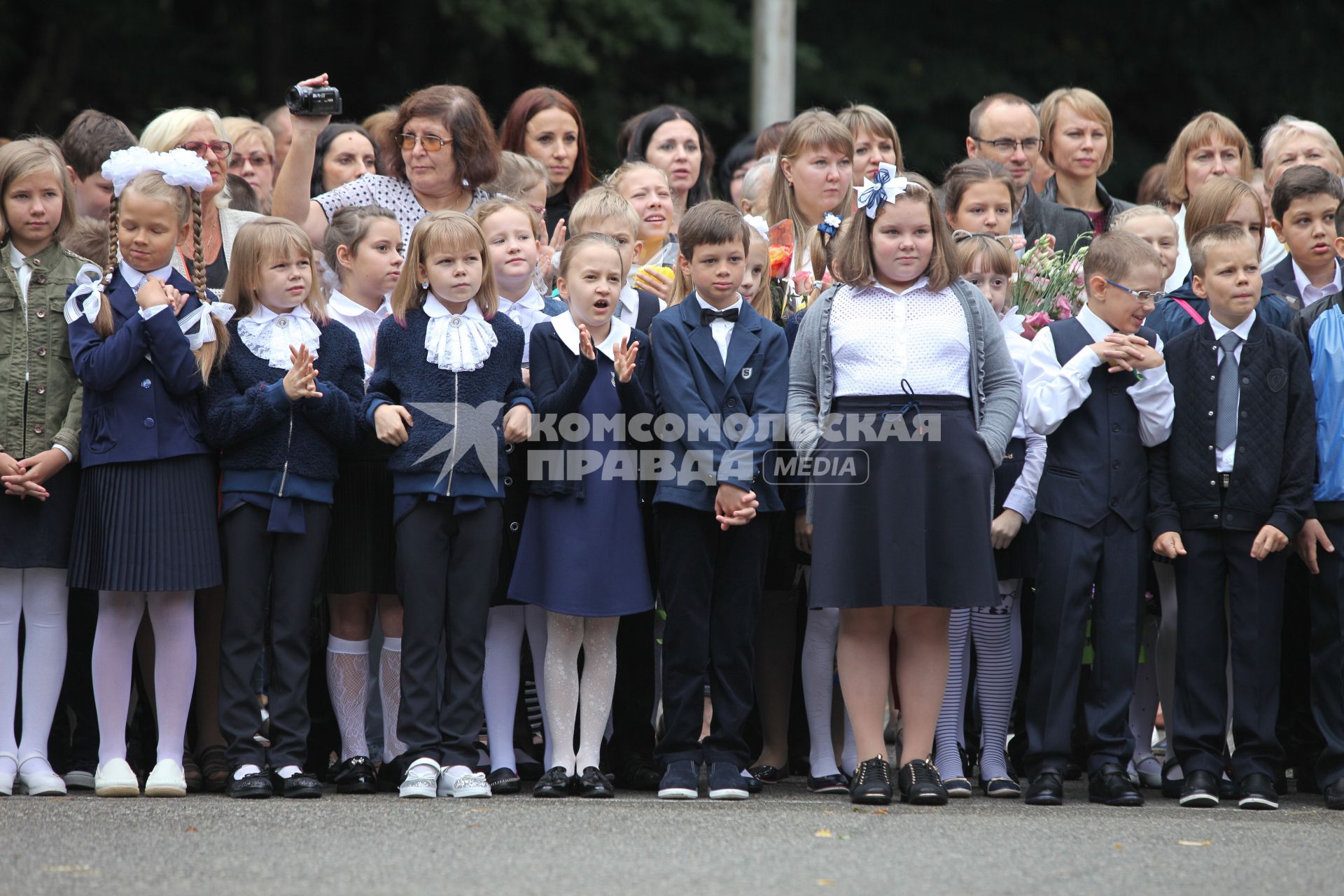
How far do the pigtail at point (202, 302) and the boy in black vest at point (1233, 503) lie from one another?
3.46 m

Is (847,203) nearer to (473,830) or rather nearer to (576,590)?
(576,590)

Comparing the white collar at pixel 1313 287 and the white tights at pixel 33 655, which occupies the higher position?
the white collar at pixel 1313 287

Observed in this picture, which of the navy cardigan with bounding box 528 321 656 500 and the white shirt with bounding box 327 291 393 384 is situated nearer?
the navy cardigan with bounding box 528 321 656 500

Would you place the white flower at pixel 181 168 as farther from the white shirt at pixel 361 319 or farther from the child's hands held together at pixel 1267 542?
the child's hands held together at pixel 1267 542

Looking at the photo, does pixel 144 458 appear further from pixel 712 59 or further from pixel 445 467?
pixel 712 59

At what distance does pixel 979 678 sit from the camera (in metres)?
6.16

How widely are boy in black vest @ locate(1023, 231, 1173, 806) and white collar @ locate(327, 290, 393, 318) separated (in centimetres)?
250

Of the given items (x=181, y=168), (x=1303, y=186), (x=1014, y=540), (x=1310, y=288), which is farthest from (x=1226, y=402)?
(x=181, y=168)

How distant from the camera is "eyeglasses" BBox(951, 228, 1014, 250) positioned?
639 cm

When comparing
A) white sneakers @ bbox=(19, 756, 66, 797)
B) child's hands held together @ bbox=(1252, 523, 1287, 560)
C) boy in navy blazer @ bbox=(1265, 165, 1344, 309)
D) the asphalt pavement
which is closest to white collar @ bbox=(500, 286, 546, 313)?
the asphalt pavement

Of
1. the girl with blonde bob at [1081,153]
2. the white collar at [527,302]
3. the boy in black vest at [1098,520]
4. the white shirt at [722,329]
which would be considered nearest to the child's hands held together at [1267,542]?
the boy in black vest at [1098,520]

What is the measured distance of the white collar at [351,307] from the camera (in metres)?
6.23

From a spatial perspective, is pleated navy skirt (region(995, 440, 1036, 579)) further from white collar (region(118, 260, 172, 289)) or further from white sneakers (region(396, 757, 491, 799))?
white collar (region(118, 260, 172, 289))

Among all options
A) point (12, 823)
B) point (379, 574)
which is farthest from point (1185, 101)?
point (12, 823)
